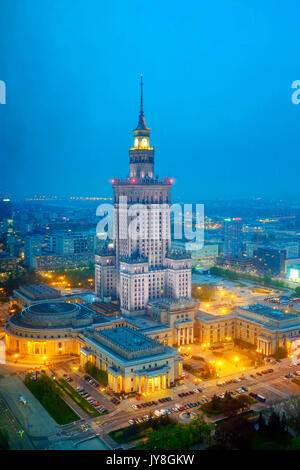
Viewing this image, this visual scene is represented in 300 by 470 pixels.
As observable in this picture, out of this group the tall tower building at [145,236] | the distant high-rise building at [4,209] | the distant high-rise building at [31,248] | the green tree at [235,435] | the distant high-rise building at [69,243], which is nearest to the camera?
the green tree at [235,435]

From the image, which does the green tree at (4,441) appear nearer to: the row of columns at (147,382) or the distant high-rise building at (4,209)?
the row of columns at (147,382)

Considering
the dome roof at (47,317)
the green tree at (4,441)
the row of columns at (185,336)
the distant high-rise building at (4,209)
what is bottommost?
the green tree at (4,441)

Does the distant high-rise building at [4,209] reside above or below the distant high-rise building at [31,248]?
above

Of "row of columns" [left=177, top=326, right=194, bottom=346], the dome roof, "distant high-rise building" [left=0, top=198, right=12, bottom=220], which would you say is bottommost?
"row of columns" [left=177, top=326, right=194, bottom=346]

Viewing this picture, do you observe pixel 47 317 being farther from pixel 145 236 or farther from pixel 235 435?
pixel 235 435

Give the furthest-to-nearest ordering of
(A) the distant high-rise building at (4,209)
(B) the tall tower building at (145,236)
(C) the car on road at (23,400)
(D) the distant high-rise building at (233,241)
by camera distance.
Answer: (A) the distant high-rise building at (4,209) → (D) the distant high-rise building at (233,241) → (B) the tall tower building at (145,236) → (C) the car on road at (23,400)

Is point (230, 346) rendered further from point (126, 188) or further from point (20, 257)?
point (20, 257)

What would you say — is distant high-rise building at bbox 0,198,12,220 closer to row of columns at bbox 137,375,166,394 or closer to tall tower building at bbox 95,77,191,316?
tall tower building at bbox 95,77,191,316

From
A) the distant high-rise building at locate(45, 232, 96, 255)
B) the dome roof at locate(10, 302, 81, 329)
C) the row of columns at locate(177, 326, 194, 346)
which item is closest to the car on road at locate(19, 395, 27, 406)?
the dome roof at locate(10, 302, 81, 329)

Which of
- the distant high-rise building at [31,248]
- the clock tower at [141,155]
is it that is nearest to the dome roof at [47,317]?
the clock tower at [141,155]
